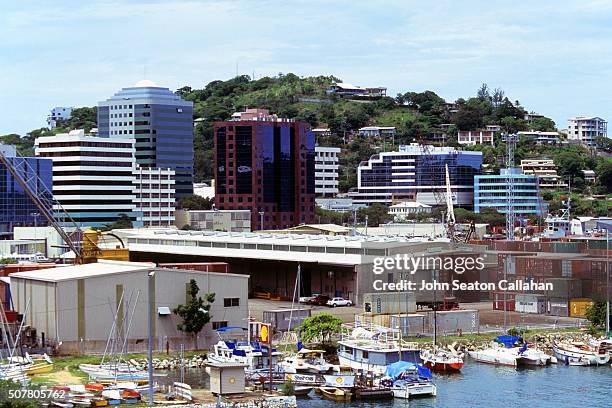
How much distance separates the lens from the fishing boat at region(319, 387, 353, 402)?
2991 centimetres

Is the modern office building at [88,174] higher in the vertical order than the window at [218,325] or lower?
higher

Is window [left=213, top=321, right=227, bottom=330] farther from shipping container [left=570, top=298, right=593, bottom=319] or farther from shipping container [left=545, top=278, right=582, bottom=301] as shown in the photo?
shipping container [left=570, top=298, right=593, bottom=319]

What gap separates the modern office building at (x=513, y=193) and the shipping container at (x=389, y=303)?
239ft

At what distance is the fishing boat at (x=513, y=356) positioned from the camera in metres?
35.7

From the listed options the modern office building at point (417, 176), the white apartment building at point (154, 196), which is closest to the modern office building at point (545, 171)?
the modern office building at point (417, 176)

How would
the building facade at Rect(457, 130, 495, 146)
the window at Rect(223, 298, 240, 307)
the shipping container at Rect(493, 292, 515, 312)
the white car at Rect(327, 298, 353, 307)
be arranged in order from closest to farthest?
the window at Rect(223, 298, 240, 307) < the shipping container at Rect(493, 292, 515, 312) < the white car at Rect(327, 298, 353, 307) < the building facade at Rect(457, 130, 495, 146)

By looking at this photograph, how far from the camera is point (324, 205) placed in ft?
373

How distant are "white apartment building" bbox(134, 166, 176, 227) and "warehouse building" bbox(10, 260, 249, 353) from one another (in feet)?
178

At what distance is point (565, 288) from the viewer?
146 feet

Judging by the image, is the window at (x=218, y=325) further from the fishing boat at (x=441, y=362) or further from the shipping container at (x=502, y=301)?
the shipping container at (x=502, y=301)

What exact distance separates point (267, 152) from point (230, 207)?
5.06 m

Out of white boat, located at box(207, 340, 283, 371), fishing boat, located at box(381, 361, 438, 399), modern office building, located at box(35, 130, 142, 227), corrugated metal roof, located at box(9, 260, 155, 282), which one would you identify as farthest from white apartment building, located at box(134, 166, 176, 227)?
fishing boat, located at box(381, 361, 438, 399)

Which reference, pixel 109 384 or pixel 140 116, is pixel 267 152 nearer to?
pixel 140 116

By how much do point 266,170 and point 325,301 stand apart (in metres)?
48.5
